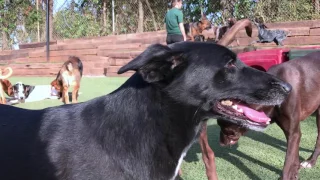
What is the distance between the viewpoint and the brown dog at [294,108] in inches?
123

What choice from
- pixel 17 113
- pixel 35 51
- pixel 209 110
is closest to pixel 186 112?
pixel 209 110

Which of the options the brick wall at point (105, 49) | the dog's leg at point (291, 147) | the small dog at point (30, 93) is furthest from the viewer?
the brick wall at point (105, 49)

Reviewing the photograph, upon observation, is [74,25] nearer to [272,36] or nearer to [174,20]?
[174,20]

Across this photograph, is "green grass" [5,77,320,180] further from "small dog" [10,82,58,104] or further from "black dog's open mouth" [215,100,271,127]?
"small dog" [10,82,58,104]

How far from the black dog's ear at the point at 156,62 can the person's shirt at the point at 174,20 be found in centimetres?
613

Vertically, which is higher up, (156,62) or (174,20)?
(174,20)

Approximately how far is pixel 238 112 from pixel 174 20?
610 centimetres

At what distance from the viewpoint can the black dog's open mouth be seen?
7.55 feet

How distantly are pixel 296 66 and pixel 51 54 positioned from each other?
14.6 meters

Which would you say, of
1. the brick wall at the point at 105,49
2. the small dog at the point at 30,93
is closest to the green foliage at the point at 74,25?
the brick wall at the point at 105,49

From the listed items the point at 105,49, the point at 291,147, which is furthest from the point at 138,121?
the point at 105,49

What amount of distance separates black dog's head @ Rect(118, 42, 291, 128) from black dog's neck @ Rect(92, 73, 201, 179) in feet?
0.27

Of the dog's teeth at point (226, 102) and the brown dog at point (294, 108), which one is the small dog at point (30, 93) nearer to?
the brown dog at point (294, 108)

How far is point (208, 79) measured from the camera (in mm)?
2207
